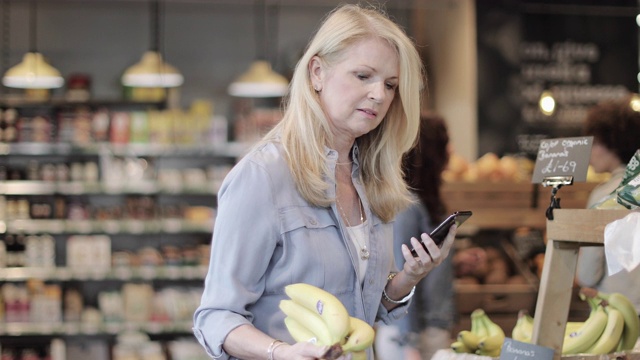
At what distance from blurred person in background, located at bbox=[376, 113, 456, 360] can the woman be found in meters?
1.37

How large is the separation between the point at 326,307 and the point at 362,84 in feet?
1.87

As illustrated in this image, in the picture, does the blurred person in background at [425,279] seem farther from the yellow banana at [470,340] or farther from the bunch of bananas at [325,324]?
the bunch of bananas at [325,324]

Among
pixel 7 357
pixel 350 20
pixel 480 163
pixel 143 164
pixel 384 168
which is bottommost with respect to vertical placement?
pixel 7 357

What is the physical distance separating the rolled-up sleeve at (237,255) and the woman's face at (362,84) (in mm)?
232

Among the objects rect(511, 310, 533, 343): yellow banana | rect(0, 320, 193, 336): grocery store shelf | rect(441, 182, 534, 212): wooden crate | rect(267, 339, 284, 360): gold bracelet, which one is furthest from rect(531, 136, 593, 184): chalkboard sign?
rect(0, 320, 193, 336): grocery store shelf

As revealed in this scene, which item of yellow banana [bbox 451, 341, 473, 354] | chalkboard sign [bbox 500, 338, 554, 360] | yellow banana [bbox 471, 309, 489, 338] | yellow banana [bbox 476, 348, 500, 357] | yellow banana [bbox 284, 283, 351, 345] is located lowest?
yellow banana [bbox 476, 348, 500, 357]

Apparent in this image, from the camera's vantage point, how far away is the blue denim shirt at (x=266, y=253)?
6.41ft

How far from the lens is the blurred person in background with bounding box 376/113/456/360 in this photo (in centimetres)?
362

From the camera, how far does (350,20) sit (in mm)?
2105

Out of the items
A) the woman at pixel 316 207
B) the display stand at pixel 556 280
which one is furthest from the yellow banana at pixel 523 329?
the woman at pixel 316 207

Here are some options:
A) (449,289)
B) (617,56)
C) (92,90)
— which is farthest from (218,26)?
(449,289)

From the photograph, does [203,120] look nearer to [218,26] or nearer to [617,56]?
[218,26]

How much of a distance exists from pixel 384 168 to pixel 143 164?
213 inches

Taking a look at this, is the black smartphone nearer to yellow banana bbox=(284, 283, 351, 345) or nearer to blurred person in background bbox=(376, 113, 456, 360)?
yellow banana bbox=(284, 283, 351, 345)
